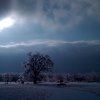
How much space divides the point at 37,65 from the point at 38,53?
13.3ft

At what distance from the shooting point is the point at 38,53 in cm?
8419

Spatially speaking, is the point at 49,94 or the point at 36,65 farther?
the point at 36,65

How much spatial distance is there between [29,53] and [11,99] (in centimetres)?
5569

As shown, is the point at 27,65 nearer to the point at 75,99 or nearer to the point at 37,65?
the point at 37,65

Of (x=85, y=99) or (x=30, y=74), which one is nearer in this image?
(x=85, y=99)

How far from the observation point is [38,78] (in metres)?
84.1

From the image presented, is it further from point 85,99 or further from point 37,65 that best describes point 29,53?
point 85,99

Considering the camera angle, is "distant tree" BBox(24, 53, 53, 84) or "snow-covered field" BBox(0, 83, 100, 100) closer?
"snow-covered field" BBox(0, 83, 100, 100)

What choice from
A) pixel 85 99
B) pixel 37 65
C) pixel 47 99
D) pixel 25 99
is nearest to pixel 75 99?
pixel 85 99

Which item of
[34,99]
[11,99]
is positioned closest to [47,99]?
[34,99]

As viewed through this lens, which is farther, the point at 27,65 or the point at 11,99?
the point at 27,65

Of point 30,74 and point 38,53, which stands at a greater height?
point 38,53

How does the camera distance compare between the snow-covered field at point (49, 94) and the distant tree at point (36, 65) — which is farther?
the distant tree at point (36, 65)

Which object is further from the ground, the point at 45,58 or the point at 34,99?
the point at 45,58
